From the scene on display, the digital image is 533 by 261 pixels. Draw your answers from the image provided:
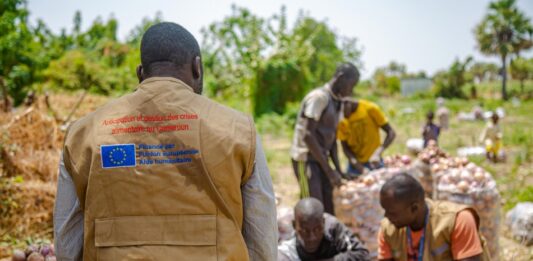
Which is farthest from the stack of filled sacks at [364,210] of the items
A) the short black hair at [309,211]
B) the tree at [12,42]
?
the tree at [12,42]

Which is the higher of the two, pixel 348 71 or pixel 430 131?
pixel 348 71

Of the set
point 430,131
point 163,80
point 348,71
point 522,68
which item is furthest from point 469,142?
point 522,68

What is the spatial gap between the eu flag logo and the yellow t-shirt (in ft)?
12.1

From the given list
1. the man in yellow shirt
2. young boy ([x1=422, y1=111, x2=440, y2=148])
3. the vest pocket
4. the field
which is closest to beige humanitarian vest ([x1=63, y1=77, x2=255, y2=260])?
the vest pocket

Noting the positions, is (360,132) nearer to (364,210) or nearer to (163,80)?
(364,210)

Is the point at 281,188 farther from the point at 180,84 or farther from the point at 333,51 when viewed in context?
the point at 333,51

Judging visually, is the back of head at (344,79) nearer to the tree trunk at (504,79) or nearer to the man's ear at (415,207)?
the man's ear at (415,207)

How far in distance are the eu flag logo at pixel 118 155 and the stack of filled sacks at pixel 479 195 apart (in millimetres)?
2937

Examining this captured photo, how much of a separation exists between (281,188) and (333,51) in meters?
21.0

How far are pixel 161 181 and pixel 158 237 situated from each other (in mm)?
152

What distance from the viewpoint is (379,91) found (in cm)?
3912

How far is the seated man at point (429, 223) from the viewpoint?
2309 mm

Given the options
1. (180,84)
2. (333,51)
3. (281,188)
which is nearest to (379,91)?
(333,51)

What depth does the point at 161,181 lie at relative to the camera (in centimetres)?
130
